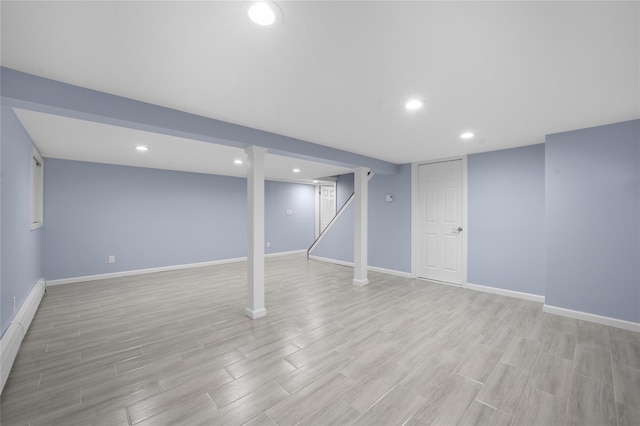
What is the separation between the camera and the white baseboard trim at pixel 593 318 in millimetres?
2939

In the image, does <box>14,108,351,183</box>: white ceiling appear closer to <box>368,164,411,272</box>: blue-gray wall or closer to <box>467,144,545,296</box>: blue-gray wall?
<box>368,164,411,272</box>: blue-gray wall

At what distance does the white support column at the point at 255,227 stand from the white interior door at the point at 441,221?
350cm

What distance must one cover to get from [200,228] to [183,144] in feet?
10.6

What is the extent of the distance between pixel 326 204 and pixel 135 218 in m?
5.53

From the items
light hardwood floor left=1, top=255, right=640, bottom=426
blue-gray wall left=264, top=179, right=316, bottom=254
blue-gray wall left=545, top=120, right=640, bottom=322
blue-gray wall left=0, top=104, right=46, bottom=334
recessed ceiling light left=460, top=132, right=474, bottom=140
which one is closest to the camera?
light hardwood floor left=1, top=255, right=640, bottom=426

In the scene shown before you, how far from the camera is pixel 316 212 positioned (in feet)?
30.0

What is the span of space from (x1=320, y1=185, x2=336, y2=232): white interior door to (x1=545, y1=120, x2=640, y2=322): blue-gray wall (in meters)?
6.11

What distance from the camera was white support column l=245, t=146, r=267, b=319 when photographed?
324cm

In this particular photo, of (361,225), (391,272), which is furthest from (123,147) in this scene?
(391,272)

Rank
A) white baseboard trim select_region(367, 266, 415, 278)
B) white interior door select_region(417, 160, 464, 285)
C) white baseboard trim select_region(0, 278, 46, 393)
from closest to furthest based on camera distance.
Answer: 1. white baseboard trim select_region(0, 278, 46, 393)
2. white interior door select_region(417, 160, 464, 285)
3. white baseboard trim select_region(367, 266, 415, 278)

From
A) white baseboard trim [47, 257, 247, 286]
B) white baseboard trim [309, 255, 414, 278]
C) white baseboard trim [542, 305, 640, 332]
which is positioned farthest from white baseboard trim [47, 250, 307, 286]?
white baseboard trim [542, 305, 640, 332]

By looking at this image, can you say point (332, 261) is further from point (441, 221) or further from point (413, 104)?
point (413, 104)

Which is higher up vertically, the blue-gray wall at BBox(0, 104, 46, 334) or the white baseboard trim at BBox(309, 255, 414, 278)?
the blue-gray wall at BBox(0, 104, 46, 334)

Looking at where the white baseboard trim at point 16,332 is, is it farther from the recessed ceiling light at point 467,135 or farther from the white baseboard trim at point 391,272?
the white baseboard trim at point 391,272
